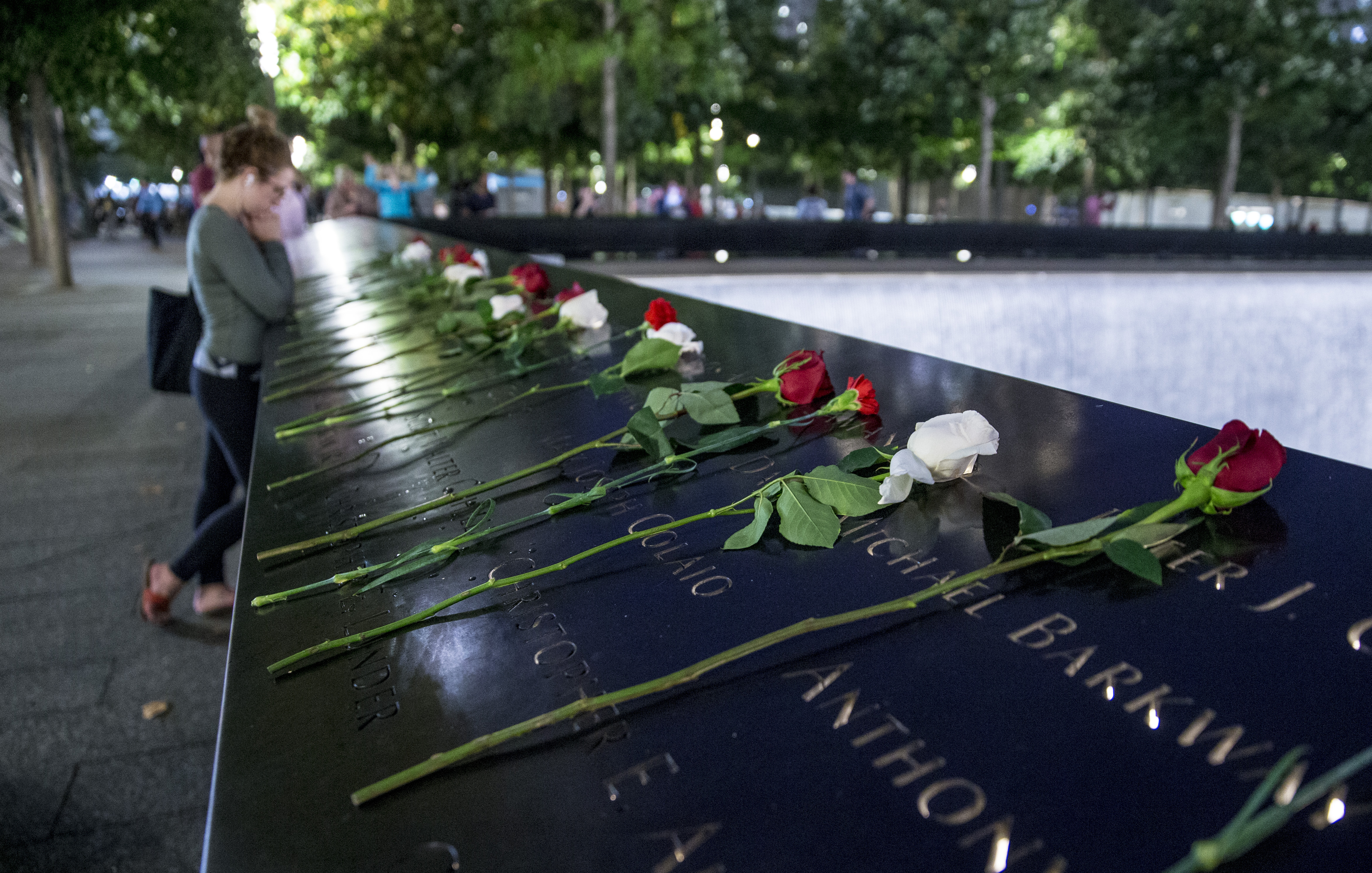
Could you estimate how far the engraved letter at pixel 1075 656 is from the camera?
3.06 feet

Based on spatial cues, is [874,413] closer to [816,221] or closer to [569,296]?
[569,296]

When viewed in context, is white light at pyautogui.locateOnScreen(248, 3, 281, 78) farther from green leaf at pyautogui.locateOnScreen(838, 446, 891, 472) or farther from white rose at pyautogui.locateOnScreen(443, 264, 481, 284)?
green leaf at pyautogui.locateOnScreen(838, 446, 891, 472)

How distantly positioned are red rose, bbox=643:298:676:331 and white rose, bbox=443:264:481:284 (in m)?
1.59

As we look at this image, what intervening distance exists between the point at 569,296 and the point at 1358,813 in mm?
2442

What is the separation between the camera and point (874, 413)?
1775 mm

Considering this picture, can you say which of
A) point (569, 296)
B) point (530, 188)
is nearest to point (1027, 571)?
point (569, 296)

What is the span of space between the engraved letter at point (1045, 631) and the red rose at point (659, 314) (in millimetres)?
1400

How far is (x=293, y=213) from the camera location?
5.98 metres

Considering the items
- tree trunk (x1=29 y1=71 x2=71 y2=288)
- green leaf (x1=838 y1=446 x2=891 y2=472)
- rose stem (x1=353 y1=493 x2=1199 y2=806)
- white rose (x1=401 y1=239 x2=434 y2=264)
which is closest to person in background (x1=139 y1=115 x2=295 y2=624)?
white rose (x1=401 y1=239 x2=434 y2=264)

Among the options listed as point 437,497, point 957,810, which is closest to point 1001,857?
point 957,810

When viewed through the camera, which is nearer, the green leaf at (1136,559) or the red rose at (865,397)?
the green leaf at (1136,559)

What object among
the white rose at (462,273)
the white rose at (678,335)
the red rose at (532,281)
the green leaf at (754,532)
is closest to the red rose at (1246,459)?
the green leaf at (754,532)

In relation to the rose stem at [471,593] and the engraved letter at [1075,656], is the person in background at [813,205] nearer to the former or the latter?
the rose stem at [471,593]

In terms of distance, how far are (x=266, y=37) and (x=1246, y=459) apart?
23.7 meters
